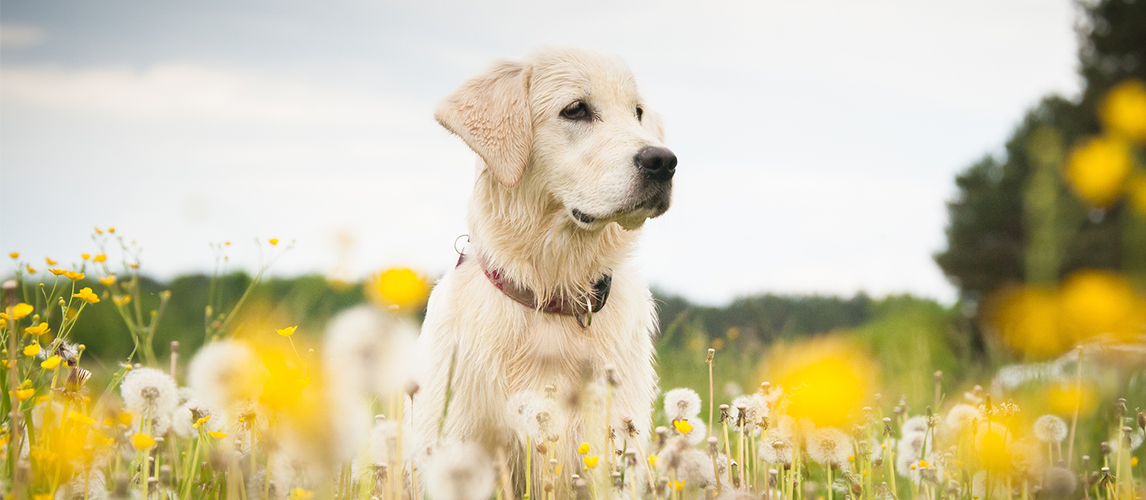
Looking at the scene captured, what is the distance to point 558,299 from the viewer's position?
10.6 ft

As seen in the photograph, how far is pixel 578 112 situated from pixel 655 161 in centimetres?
55

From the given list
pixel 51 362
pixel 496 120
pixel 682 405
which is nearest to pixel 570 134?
pixel 496 120

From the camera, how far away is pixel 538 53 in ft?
11.4

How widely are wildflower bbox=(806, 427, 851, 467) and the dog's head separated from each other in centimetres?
114

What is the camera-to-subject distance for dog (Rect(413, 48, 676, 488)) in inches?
116

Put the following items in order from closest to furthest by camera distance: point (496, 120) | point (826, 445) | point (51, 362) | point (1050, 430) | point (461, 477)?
1. point (461, 477)
2. point (51, 362)
3. point (826, 445)
4. point (1050, 430)
5. point (496, 120)

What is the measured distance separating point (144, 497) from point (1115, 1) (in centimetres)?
1964

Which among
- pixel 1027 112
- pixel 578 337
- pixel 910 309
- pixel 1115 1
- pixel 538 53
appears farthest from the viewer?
pixel 1027 112

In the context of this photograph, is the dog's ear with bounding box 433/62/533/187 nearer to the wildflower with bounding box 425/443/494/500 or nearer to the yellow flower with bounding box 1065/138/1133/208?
the wildflower with bounding box 425/443/494/500

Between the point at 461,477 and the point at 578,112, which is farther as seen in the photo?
the point at 578,112

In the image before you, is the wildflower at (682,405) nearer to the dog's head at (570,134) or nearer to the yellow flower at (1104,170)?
the dog's head at (570,134)

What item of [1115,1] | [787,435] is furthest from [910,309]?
[787,435]

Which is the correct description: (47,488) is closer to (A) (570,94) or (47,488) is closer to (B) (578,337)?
(B) (578,337)

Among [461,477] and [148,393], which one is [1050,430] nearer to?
[461,477]
